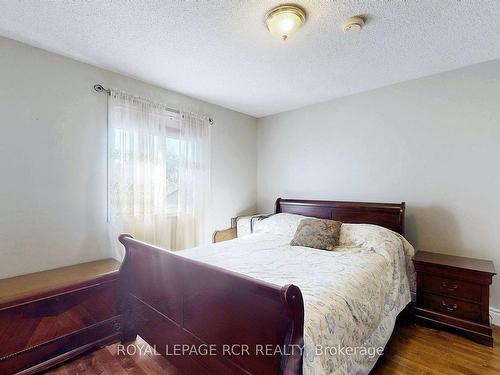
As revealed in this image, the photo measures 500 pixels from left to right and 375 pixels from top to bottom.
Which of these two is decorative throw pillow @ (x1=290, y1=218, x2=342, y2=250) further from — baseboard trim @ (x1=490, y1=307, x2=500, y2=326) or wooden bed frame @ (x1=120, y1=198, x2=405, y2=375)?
baseboard trim @ (x1=490, y1=307, x2=500, y2=326)

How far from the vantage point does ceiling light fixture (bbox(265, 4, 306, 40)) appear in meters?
1.60

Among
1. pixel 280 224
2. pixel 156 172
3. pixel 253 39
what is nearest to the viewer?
pixel 253 39

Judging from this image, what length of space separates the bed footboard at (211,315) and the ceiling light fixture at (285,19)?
5.33 feet

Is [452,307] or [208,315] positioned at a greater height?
[208,315]

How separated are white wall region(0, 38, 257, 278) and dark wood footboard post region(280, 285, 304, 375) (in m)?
2.14

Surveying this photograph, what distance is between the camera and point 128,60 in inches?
90.9

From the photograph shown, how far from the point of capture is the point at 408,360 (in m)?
1.84

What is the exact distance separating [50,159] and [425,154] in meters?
3.64

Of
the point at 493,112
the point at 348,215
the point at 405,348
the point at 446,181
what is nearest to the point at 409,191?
the point at 446,181

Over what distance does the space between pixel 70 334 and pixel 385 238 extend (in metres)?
2.79

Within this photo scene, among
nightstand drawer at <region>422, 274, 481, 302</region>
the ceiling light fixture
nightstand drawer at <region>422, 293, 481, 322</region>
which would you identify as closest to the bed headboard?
nightstand drawer at <region>422, 274, 481, 302</region>

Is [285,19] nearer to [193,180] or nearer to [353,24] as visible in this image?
[353,24]

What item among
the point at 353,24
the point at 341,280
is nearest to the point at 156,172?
the point at 341,280

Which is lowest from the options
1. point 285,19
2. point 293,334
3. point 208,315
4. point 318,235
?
point 208,315
